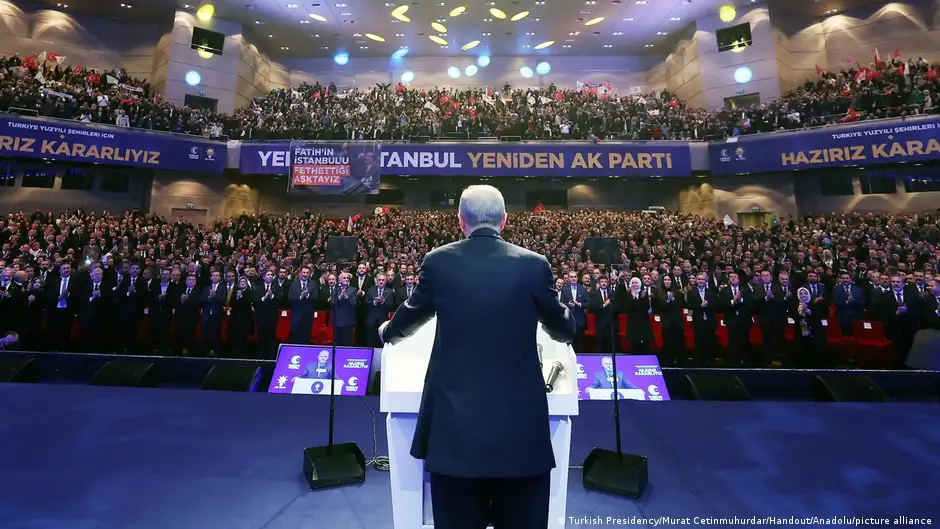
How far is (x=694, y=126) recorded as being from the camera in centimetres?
1856

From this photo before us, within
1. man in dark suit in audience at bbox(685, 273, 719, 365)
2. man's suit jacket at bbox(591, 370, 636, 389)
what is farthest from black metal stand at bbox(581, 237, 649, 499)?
man in dark suit in audience at bbox(685, 273, 719, 365)

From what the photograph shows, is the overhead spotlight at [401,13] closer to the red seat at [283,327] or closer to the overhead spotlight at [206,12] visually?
the overhead spotlight at [206,12]

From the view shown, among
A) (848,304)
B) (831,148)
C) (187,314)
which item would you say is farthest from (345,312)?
(831,148)

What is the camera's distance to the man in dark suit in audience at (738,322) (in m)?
7.08

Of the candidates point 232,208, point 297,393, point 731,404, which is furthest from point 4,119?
point 731,404

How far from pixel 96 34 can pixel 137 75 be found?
2703 millimetres

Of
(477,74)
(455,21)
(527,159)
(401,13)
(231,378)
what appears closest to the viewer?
(231,378)

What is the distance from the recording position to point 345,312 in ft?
23.3

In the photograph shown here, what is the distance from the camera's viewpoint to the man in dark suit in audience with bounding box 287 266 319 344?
724 centimetres

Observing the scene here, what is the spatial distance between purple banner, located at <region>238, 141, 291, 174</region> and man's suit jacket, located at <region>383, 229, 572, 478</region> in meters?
18.4

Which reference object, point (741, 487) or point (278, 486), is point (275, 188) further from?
point (741, 487)

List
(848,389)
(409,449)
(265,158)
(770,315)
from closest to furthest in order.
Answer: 1. (409,449)
2. (848,389)
3. (770,315)
4. (265,158)

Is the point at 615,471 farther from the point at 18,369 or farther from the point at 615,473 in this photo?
the point at 18,369

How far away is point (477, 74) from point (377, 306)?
22.9 m
